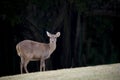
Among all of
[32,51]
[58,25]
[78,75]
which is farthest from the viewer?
[58,25]

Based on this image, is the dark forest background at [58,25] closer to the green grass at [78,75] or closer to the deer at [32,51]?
the deer at [32,51]

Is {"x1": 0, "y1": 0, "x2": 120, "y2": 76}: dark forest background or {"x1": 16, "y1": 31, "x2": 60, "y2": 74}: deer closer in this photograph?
{"x1": 16, "y1": 31, "x2": 60, "y2": 74}: deer

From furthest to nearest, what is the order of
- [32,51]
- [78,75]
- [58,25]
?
[58,25] → [32,51] → [78,75]

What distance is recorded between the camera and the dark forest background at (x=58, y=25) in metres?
8.33

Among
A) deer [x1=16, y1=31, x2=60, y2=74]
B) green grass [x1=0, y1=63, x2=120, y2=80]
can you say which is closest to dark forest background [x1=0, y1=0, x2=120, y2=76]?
deer [x1=16, y1=31, x2=60, y2=74]

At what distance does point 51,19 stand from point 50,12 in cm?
19

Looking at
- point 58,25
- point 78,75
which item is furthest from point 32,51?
point 58,25

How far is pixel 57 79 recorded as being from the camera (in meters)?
3.24

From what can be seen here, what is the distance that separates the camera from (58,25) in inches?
337

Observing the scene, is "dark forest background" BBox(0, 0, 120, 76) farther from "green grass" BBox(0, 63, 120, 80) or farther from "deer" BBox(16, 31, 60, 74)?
"green grass" BBox(0, 63, 120, 80)

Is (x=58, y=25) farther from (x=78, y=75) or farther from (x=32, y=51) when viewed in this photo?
(x=78, y=75)

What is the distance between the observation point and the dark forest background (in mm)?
8328

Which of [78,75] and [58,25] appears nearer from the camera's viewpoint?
[78,75]

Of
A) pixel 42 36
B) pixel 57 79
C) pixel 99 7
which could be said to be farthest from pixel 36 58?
pixel 99 7
